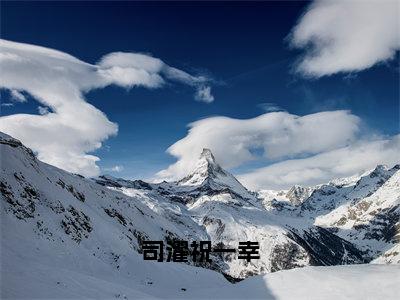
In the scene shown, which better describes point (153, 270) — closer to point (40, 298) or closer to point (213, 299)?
point (213, 299)

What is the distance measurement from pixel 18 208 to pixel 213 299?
24539 millimetres

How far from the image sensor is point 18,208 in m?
44.7

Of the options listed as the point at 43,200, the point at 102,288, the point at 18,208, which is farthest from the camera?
the point at 43,200

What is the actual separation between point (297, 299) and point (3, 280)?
54.8ft

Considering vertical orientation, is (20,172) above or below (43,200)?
above

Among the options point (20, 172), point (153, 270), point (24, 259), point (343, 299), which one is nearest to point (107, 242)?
point (153, 270)

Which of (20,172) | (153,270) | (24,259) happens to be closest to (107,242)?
(153,270)

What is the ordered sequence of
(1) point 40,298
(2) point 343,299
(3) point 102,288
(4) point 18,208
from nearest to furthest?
(1) point 40,298 < (2) point 343,299 < (3) point 102,288 < (4) point 18,208

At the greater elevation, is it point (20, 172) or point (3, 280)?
point (20, 172)

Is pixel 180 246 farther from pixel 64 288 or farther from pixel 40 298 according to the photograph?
pixel 40 298

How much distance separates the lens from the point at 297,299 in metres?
26.5

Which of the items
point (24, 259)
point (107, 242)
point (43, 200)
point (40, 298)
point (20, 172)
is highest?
point (20, 172)

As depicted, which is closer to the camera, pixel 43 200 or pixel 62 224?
pixel 62 224

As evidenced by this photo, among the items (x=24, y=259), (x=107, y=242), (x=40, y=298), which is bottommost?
(x=40, y=298)
